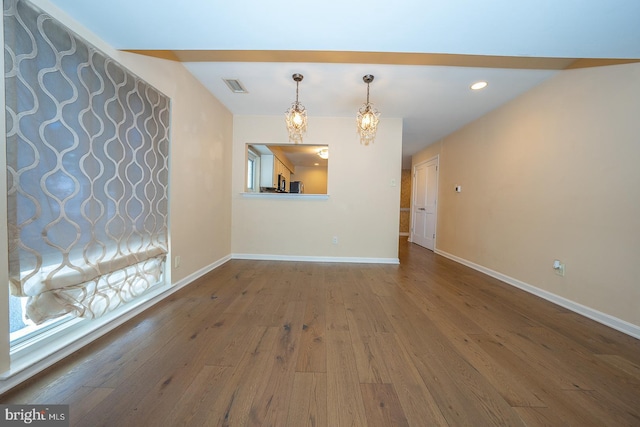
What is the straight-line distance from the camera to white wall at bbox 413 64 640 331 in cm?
158

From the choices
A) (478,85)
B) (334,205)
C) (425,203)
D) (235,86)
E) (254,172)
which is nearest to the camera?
(478,85)

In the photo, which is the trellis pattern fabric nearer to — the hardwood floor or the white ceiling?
the white ceiling

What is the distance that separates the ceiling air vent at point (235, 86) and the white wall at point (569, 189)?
3262mm

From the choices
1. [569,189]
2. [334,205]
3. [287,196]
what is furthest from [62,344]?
[569,189]

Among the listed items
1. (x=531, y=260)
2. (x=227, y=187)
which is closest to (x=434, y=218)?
(x=531, y=260)

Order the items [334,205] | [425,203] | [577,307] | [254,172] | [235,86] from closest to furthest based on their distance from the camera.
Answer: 1. [577,307]
2. [235,86]
3. [334,205]
4. [254,172]
5. [425,203]

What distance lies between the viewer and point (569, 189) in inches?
76.2

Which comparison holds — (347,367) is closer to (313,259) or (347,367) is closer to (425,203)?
(313,259)

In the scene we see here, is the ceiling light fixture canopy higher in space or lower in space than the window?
higher

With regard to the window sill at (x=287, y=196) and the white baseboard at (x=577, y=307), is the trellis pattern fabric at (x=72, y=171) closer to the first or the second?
the window sill at (x=287, y=196)

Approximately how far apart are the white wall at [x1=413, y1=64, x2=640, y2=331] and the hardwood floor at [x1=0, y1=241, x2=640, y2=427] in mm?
408

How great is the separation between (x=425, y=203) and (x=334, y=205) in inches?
101

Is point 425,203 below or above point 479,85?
below

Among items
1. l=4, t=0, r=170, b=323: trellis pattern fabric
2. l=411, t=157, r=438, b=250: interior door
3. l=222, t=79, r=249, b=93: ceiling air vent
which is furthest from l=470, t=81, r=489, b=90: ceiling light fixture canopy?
l=4, t=0, r=170, b=323: trellis pattern fabric
